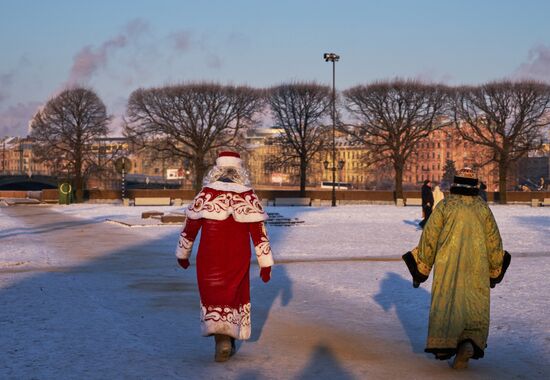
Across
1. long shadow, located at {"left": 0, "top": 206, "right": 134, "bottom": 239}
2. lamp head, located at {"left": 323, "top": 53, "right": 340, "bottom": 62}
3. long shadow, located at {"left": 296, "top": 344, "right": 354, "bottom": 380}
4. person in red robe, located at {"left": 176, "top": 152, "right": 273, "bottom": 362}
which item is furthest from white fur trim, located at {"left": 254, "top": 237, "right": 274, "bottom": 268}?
lamp head, located at {"left": 323, "top": 53, "right": 340, "bottom": 62}

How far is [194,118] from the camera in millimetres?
58344

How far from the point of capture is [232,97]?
195 feet

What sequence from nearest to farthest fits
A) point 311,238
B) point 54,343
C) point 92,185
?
point 54,343, point 311,238, point 92,185

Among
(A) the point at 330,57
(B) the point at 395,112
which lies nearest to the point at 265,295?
(A) the point at 330,57

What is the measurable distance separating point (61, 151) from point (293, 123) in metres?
17.2

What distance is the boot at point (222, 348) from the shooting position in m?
6.66

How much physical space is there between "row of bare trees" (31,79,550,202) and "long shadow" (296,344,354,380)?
48.5 meters

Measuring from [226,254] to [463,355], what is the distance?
2043 millimetres

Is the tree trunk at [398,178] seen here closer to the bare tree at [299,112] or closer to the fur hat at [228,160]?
the bare tree at [299,112]

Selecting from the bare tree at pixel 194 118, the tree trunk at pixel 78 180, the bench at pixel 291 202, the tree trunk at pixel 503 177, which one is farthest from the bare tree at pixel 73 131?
the tree trunk at pixel 503 177

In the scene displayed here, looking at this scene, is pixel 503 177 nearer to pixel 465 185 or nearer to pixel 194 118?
pixel 194 118

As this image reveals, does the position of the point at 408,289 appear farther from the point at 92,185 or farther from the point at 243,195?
the point at 92,185

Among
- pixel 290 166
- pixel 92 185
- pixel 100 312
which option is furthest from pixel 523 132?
pixel 100 312

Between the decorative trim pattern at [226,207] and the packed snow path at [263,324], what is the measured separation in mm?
1187
